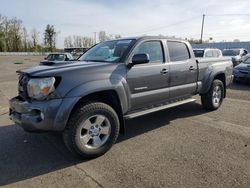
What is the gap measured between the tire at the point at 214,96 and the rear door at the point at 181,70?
0.71 m

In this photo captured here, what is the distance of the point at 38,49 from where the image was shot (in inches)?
3243

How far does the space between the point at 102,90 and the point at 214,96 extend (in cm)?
386

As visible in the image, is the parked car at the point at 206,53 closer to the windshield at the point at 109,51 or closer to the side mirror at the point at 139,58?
the windshield at the point at 109,51

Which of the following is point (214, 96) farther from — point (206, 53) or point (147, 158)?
point (206, 53)

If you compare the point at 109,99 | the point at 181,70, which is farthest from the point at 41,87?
the point at 181,70

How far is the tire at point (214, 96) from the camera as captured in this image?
Answer: 6363 millimetres

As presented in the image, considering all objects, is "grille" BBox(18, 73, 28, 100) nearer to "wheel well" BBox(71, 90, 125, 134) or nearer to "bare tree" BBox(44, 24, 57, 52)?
"wheel well" BBox(71, 90, 125, 134)

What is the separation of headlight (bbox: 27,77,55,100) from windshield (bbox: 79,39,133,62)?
132 centimetres

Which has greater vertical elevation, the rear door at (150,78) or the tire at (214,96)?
the rear door at (150,78)

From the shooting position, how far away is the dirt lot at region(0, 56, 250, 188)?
3209mm

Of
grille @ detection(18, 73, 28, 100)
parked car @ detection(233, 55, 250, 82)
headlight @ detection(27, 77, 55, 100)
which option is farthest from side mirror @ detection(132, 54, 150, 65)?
parked car @ detection(233, 55, 250, 82)

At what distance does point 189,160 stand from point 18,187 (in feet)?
8.05

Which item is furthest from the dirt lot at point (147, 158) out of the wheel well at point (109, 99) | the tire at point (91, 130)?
the wheel well at point (109, 99)

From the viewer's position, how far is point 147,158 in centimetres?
382
